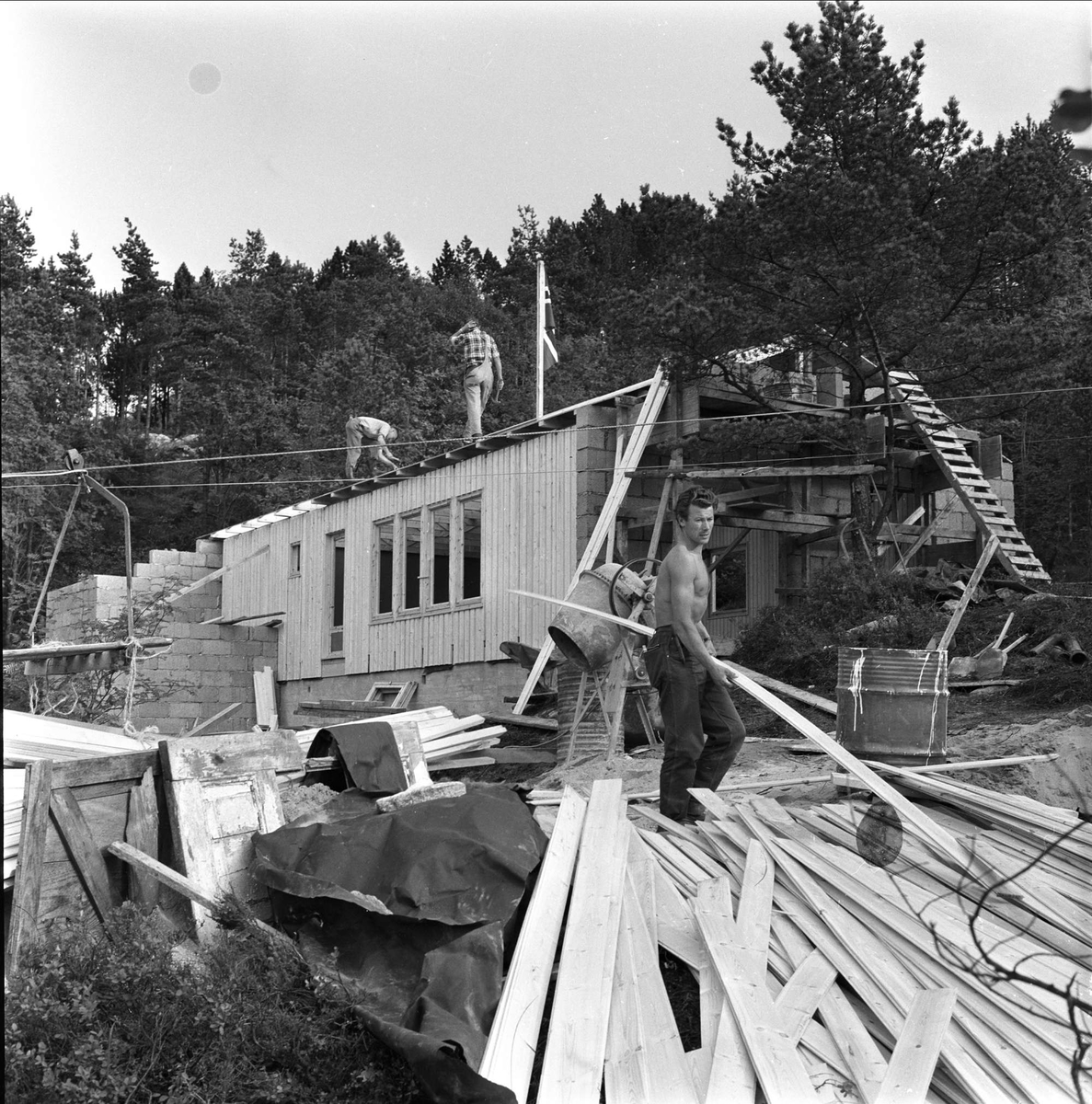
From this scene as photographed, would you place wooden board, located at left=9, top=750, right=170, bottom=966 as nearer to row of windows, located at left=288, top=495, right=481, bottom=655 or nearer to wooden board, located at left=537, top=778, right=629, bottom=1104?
wooden board, located at left=537, top=778, right=629, bottom=1104

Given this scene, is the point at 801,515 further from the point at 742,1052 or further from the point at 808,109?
the point at 742,1052

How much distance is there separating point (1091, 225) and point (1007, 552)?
230 inches

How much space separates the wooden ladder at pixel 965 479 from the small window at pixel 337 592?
32.7 ft

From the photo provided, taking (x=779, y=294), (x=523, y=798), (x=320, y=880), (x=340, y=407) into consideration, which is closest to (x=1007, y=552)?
(x=779, y=294)

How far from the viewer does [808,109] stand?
15805mm

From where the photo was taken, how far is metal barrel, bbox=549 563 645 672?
9.91 meters

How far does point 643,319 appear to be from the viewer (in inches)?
599

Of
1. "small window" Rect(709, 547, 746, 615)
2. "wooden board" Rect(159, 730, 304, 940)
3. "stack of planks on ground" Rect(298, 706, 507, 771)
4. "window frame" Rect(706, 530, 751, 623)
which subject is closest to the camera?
"wooden board" Rect(159, 730, 304, 940)

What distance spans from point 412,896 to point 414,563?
1649 cm

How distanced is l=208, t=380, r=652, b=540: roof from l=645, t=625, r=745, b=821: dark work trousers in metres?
8.54

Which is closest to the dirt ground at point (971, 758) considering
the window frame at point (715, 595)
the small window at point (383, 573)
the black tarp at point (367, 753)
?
the black tarp at point (367, 753)

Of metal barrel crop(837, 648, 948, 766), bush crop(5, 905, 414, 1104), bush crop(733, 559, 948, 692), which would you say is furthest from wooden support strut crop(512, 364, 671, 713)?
bush crop(5, 905, 414, 1104)

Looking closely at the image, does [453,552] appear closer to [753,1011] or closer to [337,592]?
[337,592]

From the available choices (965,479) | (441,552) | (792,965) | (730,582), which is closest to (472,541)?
(441,552)
